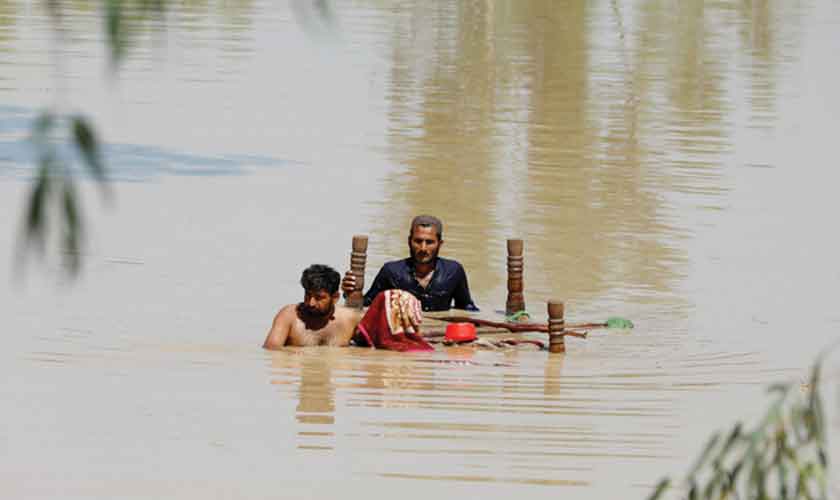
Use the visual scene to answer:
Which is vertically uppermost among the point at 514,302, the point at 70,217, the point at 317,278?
the point at 70,217

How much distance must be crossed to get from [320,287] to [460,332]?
0.96 m

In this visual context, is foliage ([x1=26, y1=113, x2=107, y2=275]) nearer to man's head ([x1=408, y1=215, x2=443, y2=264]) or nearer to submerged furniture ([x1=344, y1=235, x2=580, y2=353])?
submerged furniture ([x1=344, y1=235, x2=580, y2=353])

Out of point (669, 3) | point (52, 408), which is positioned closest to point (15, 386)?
point (52, 408)

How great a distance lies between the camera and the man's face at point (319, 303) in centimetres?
1361

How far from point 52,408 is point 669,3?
42.0m

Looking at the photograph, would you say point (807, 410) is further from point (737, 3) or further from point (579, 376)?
point (737, 3)

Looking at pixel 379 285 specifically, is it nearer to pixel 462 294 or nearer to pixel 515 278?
pixel 462 294

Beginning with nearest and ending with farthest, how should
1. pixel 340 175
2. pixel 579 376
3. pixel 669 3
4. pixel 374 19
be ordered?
pixel 579 376
pixel 340 175
pixel 374 19
pixel 669 3

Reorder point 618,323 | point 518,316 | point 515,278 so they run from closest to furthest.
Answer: point 618,323 → point 518,316 → point 515,278

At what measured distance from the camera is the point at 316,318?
544 inches

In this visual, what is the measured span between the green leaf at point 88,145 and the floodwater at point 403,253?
14cm

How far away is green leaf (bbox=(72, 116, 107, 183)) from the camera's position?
538 cm

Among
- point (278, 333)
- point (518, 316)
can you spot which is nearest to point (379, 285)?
point (518, 316)

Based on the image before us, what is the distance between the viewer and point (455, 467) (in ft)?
34.6
